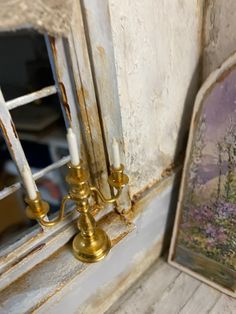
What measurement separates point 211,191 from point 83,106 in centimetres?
57

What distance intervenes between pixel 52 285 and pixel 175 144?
2.13 feet

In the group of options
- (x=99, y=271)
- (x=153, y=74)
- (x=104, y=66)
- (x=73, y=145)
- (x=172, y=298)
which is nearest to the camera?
(x=73, y=145)

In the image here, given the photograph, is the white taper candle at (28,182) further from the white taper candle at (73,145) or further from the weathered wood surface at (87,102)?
the weathered wood surface at (87,102)

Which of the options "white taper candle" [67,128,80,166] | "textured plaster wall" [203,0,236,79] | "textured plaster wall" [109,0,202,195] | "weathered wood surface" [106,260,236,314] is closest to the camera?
"white taper candle" [67,128,80,166]

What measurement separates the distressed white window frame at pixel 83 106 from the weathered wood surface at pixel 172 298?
0.43 m

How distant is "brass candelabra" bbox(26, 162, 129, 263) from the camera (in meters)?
0.71

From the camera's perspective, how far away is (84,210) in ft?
2.64

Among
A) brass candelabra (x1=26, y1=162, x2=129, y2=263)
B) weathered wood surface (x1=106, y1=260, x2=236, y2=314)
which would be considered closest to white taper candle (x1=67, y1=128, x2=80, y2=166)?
brass candelabra (x1=26, y1=162, x2=129, y2=263)

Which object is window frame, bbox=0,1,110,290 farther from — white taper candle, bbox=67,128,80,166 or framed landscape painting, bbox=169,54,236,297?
framed landscape painting, bbox=169,54,236,297

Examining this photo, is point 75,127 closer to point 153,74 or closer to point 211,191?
point 153,74

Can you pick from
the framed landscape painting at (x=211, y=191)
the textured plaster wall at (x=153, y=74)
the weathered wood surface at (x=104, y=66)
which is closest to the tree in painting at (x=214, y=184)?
the framed landscape painting at (x=211, y=191)

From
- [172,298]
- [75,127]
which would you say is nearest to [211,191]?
[172,298]

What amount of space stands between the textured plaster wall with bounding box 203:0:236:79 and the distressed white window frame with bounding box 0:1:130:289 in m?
0.43

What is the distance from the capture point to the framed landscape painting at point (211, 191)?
3.18ft
